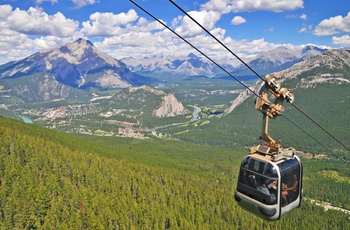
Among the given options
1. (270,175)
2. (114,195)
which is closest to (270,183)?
(270,175)

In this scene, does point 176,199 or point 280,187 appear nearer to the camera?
point 280,187

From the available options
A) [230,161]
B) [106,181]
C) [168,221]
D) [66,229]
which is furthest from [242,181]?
[230,161]

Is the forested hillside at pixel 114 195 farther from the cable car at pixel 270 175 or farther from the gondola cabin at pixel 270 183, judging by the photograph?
the cable car at pixel 270 175

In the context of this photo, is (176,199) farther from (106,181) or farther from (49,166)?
(49,166)

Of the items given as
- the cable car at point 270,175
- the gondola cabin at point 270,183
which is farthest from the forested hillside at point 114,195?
the cable car at point 270,175

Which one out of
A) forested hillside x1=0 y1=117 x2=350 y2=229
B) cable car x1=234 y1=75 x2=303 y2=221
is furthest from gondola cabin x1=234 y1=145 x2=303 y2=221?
forested hillside x1=0 y1=117 x2=350 y2=229

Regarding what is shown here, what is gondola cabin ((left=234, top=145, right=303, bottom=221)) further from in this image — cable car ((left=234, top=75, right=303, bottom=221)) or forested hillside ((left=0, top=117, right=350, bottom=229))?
forested hillside ((left=0, top=117, right=350, bottom=229))

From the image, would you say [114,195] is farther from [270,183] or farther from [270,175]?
[270,175]
